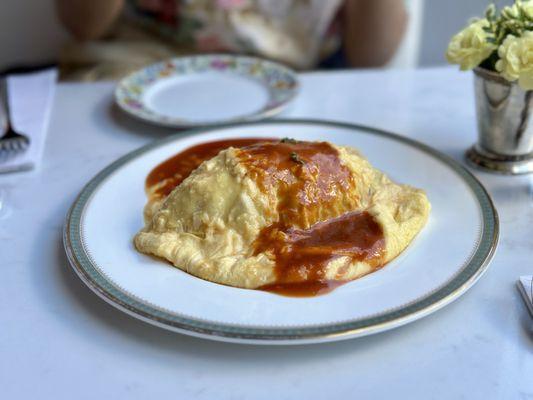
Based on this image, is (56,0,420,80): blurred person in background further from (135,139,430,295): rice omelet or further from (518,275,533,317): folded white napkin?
(518,275,533,317): folded white napkin

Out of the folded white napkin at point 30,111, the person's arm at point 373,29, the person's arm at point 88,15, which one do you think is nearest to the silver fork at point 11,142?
the folded white napkin at point 30,111

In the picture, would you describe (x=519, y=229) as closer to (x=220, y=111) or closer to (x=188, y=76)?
(x=220, y=111)

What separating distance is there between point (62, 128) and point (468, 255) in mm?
1021

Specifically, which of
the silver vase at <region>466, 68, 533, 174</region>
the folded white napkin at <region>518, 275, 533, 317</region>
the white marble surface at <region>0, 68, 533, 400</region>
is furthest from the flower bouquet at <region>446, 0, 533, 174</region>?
the folded white napkin at <region>518, 275, 533, 317</region>

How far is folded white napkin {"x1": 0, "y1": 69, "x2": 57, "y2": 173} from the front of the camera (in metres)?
1.32

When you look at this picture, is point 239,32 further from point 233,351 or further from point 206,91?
point 233,351

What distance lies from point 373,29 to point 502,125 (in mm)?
949

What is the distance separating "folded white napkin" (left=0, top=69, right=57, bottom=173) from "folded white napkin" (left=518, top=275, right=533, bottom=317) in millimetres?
964

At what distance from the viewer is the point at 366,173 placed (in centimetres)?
110

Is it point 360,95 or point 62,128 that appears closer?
point 62,128

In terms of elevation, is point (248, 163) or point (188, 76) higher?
point (248, 163)

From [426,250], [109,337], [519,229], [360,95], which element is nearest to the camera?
[109,337]

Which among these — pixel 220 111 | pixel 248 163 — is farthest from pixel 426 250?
pixel 220 111

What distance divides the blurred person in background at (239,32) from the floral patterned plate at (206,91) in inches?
12.5
